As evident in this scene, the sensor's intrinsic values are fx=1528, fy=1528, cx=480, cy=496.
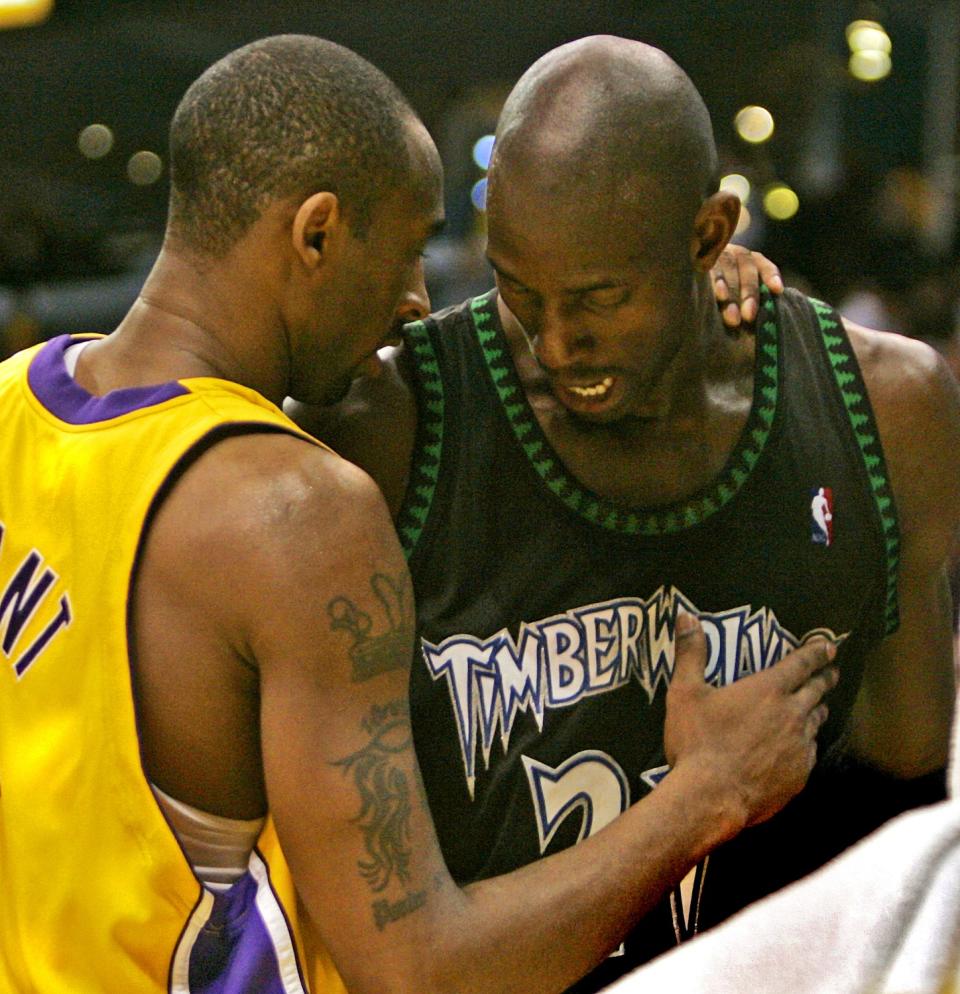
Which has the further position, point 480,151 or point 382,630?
point 480,151

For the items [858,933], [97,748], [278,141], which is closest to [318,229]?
[278,141]

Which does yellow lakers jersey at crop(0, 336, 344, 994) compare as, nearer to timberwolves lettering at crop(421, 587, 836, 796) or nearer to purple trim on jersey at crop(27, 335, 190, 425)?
purple trim on jersey at crop(27, 335, 190, 425)

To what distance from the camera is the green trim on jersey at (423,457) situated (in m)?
2.05

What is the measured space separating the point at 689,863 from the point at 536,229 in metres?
0.79

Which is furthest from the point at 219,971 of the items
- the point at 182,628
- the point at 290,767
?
the point at 182,628

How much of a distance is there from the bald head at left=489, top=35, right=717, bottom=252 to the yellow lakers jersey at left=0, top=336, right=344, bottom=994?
0.52 m

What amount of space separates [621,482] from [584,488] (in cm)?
6

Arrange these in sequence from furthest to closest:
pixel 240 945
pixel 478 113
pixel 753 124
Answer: pixel 478 113 → pixel 753 124 → pixel 240 945

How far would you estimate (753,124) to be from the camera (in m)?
6.72

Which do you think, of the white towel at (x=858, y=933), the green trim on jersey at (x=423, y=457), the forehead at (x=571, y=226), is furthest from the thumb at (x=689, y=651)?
the white towel at (x=858, y=933)

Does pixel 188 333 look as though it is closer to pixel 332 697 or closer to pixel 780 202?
pixel 332 697

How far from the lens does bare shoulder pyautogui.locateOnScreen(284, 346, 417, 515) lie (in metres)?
2.03

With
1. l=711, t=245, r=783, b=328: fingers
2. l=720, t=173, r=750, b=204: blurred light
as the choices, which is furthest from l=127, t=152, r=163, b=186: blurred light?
l=711, t=245, r=783, b=328: fingers

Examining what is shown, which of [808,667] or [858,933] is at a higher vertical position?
[858,933]
